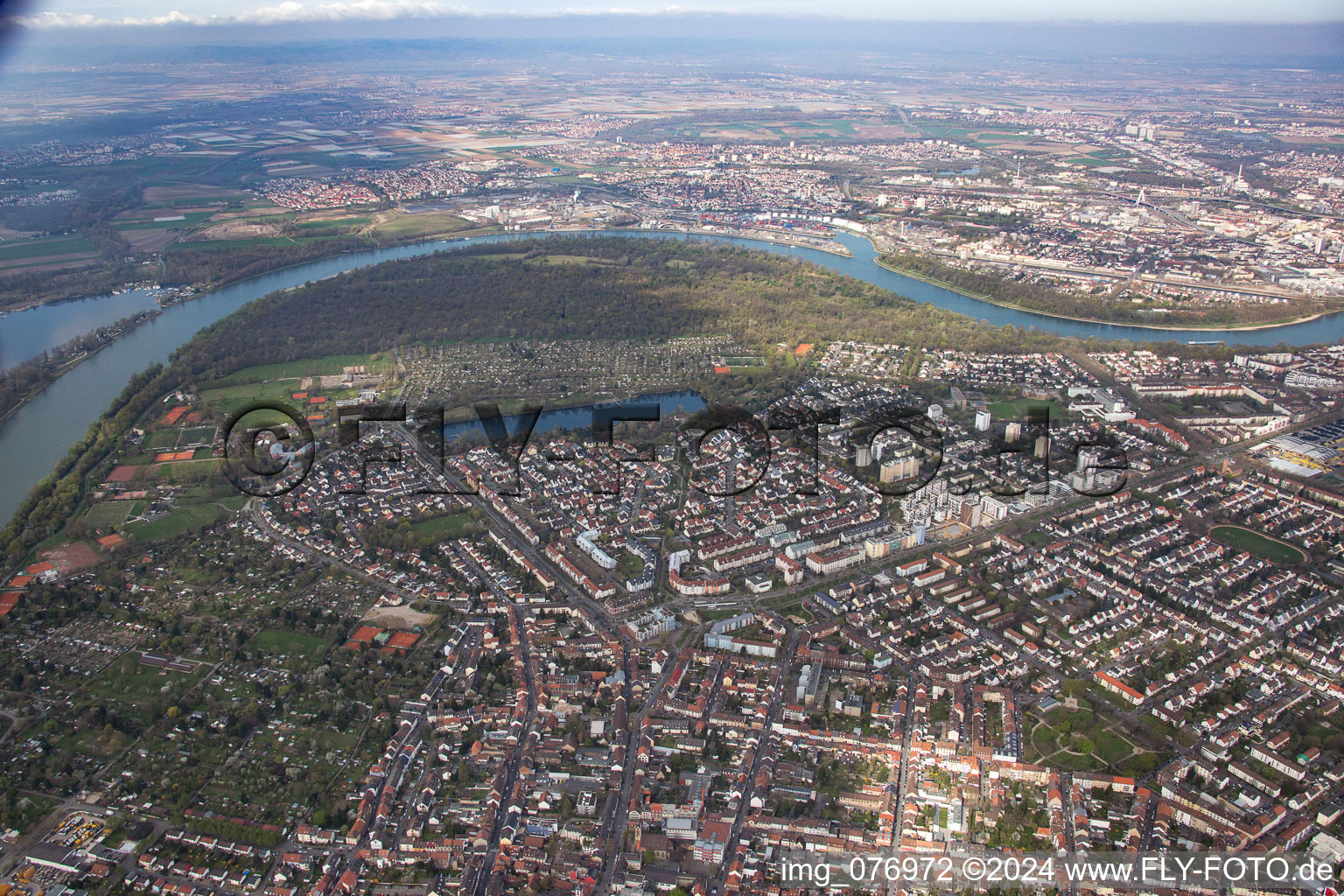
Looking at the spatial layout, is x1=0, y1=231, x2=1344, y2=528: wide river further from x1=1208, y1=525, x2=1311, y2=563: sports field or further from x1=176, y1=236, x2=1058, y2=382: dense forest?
x1=1208, y1=525, x2=1311, y2=563: sports field

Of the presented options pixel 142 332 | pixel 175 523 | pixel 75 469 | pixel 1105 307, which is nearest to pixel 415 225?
pixel 142 332

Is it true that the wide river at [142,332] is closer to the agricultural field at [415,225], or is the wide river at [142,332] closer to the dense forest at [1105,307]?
the dense forest at [1105,307]

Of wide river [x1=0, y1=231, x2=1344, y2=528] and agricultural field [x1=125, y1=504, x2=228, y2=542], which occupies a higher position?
wide river [x1=0, y1=231, x2=1344, y2=528]

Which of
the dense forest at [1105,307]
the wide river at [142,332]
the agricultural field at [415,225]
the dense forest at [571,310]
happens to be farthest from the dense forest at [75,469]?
the dense forest at [1105,307]

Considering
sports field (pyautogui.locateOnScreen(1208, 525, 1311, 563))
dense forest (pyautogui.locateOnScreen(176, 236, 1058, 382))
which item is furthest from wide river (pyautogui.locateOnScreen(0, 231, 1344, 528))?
sports field (pyautogui.locateOnScreen(1208, 525, 1311, 563))

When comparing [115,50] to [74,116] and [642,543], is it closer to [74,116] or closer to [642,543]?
[74,116]

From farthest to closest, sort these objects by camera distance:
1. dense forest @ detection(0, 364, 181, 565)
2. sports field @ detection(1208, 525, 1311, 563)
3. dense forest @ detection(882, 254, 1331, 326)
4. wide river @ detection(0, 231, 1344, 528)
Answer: dense forest @ detection(882, 254, 1331, 326) < wide river @ detection(0, 231, 1344, 528) < dense forest @ detection(0, 364, 181, 565) < sports field @ detection(1208, 525, 1311, 563)

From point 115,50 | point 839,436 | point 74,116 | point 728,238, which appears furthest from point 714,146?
point 115,50
